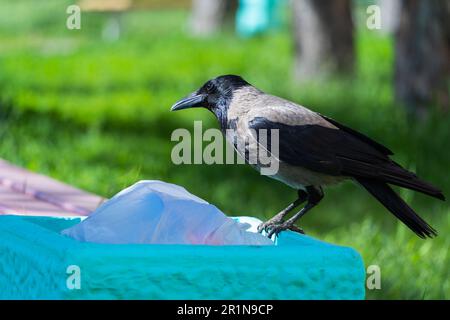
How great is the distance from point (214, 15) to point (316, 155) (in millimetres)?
15455

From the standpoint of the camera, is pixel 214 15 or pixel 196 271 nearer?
pixel 196 271

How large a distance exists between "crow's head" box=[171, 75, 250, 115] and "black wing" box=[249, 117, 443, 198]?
0.31m

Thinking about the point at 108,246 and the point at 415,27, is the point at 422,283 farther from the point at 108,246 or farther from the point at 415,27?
the point at 415,27

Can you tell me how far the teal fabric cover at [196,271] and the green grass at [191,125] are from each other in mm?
1967

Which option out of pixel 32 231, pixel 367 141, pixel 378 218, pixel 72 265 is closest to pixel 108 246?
pixel 72 265

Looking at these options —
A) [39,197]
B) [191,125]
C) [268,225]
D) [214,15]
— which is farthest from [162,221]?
[214,15]

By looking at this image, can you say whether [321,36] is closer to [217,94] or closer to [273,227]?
[217,94]

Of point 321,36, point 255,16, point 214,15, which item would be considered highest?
point 321,36

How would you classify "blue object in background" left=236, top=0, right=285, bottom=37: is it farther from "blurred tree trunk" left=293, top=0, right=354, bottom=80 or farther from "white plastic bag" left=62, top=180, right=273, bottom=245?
"white plastic bag" left=62, top=180, right=273, bottom=245

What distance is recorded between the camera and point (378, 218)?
7.62 meters

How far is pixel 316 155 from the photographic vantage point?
434 centimetres

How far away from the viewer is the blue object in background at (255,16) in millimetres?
20672

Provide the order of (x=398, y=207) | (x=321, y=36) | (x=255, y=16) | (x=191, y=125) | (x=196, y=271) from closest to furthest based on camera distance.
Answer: (x=196, y=271)
(x=398, y=207)
(x=191, y=125)
(x=321, y=36)
(x=255, y=16)
